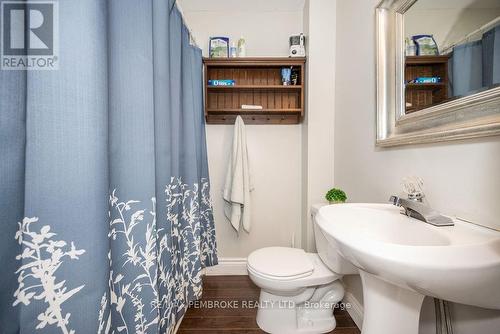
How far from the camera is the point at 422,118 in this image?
2.64 ft

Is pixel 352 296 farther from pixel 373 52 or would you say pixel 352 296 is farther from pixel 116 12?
pixel 116 12

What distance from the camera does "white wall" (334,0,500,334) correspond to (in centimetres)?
60

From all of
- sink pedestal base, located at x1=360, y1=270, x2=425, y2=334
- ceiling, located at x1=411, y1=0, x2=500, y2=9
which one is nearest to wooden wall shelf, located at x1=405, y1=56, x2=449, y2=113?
ceiling, located at x1=411, y1=0, x2=500, y2=9

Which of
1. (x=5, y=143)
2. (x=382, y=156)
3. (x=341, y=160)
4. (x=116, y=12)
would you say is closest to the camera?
(x=5, y=143)

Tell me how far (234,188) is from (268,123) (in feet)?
2.16

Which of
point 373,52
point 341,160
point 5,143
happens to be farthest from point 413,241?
point 5,143

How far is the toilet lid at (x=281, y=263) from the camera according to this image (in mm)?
1078

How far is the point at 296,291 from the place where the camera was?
3.68 feet

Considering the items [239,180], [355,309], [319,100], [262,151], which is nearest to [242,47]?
[319,100]

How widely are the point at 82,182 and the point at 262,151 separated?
1.47 metres
